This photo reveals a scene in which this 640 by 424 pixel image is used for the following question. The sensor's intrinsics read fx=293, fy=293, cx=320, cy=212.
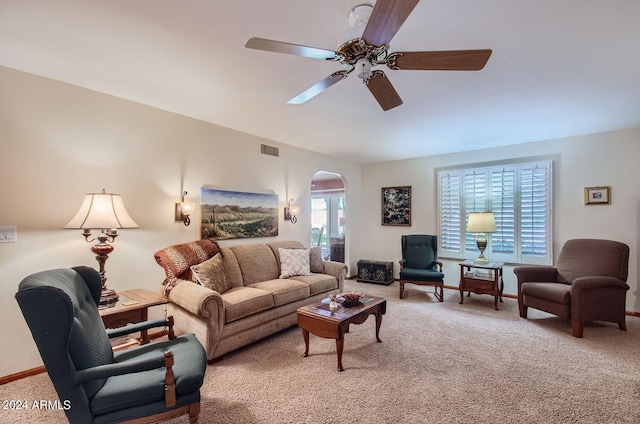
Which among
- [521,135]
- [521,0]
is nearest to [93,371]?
[521,0]

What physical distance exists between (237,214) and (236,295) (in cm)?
145

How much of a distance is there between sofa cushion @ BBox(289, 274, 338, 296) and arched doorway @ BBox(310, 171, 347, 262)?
396cm

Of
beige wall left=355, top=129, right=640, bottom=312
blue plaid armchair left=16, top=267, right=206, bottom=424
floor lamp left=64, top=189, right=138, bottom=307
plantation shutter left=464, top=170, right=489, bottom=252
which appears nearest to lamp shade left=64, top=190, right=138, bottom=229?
floor lamp left=64, top=189, right=138, bottom=307

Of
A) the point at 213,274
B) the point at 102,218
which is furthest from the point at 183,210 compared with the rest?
the point at 102,218

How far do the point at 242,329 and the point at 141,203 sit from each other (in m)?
1.74

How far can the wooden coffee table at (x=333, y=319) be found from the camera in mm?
2504

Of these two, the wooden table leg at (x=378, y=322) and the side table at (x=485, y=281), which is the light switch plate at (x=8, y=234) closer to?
the wooden table leg at (x=378, y=322)

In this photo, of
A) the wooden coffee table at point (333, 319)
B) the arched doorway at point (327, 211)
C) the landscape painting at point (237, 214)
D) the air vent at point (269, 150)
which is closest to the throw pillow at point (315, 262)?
the landscape painting at point (237, 214)

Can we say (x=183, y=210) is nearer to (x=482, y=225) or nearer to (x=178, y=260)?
(x=178, y=260)

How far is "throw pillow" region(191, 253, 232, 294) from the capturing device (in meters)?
2.99

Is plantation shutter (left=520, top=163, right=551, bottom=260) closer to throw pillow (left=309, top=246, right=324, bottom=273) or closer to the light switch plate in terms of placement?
throw pillow (left=309, top=246, right=324, bottom=273)

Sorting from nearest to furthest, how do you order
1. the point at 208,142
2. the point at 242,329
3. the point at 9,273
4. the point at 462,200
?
the point at 9,273 → the point at 242,329 → the point at 208,142 → the point at 462,200

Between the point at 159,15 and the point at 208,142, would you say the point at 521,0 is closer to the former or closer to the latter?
the point at 159,15

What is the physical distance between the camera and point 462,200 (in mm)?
5309
